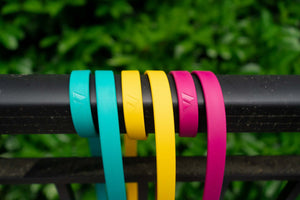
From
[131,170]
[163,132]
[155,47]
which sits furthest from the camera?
[155,47]

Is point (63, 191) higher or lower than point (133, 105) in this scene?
lower

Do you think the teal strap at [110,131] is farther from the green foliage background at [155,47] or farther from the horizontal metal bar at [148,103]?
the green foliage background at [155,47]

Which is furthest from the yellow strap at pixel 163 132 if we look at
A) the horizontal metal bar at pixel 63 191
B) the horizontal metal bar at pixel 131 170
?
the horizontal metal bar at pixel 63 191

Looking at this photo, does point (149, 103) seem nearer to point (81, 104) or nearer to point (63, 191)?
point (81, 104)

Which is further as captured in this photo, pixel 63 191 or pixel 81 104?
pixel 63 191

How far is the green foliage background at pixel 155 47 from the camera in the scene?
1.29m

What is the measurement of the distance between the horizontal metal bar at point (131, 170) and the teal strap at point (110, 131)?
5.5 inches

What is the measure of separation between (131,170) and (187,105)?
0.75ft

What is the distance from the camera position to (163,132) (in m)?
0.34

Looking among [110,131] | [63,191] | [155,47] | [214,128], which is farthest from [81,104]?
[155,47]

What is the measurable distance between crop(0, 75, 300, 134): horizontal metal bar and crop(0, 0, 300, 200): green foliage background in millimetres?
909

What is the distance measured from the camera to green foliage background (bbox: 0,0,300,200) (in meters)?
1.29

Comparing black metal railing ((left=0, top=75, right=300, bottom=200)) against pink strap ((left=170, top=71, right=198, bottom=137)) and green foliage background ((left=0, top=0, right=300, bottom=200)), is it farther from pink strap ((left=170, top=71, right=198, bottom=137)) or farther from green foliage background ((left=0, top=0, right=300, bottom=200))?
green foliage background ((left=0, top=0, right=300, bottom=200))

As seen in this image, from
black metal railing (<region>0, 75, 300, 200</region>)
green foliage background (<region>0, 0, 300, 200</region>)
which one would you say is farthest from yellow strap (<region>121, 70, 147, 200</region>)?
green foliage background (<region>0, 0, 300, 200</region>)
